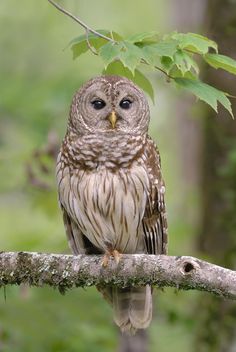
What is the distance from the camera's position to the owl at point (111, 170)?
17.7 feet

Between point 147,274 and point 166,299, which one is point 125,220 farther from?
point 166,299

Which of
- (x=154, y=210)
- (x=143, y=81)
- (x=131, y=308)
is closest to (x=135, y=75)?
(x=143, y=81)

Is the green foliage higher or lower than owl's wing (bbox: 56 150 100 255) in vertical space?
higher

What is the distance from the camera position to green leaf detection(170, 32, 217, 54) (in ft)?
14.1

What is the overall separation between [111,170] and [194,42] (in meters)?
1.30

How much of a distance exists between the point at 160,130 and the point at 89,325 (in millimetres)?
6389

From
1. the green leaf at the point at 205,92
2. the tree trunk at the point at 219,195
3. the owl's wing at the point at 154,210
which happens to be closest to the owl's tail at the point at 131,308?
the owl's wing at the point at 154,210

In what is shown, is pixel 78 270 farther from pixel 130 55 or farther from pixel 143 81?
pixel 130 55

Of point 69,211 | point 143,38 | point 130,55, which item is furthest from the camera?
point 69,211

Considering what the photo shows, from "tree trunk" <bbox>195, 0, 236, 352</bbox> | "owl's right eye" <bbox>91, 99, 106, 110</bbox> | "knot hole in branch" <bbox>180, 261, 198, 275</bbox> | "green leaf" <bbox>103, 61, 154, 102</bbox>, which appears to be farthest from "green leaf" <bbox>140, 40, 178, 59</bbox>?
"tree trunk" <bbox>195, 0, 236, 352</bbox>

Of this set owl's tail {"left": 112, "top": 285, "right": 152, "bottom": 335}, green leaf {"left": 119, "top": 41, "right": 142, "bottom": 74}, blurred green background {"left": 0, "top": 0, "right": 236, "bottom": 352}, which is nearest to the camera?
green leaf {"left": 119, "top": 41, "right": 142, "bottom": 74}

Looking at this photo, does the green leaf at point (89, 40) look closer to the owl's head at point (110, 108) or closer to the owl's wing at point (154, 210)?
the owl's head at point (110, 108)

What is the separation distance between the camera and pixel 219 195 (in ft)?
26.2

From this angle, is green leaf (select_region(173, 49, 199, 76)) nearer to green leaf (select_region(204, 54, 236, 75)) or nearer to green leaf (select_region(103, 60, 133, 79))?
green leaf (select_region(204, 54, 236, 75))
